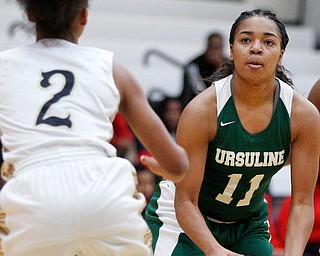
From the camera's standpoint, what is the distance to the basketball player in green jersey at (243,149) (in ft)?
11.0

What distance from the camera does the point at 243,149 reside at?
3406mm

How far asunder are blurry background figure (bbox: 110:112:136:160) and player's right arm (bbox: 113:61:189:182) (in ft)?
13.1

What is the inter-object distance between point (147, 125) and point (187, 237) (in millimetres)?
1039

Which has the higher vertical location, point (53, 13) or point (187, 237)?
point (53, 13)

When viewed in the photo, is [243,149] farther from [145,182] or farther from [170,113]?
[170,113]

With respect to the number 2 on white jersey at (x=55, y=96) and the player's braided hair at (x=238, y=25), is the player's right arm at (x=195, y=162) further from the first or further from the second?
the number 2 on white jersey at (x=55, y=96)

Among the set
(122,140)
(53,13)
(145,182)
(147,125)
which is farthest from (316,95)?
(122,140)

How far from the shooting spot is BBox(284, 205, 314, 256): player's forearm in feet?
11.2

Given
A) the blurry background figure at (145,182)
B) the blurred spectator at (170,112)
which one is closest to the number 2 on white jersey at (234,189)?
the blurry background figure at (145,182)

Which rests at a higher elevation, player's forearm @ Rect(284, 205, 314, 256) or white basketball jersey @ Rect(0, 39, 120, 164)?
white basketball jersey @ Rect(0, 39, 120, 164)

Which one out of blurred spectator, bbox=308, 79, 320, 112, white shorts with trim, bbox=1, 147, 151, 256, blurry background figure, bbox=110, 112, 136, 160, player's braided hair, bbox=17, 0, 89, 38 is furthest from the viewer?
blurry background figure, bbox=110, 112, 136, 160

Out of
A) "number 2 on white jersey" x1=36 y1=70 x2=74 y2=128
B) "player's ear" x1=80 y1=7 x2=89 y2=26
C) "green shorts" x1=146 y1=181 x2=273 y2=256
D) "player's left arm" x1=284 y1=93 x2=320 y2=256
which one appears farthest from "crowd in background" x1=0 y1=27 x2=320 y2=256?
"number 2 on white jersey" x1=36 y1=70 x2=74 y2=128

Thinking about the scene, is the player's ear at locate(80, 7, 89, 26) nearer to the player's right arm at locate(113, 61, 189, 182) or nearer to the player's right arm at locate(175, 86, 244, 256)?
the player's right arm at locate(113, 61, 189, 182)

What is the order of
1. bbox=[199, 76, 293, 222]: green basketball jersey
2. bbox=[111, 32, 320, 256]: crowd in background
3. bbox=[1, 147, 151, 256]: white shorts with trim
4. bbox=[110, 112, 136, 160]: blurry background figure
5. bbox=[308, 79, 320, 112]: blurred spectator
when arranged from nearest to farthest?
bbox=[1, 147, 151, 256]: white shorts with trim → bbox=[199, 76, 293, 222]: green basketball jersey → bbox=[308, 79, 320, 112]: blurred spectator → bbox=[111, 32, 320, 256]: crowd in background → bbox=[110, 112, 136, 160]: blurry background figure
